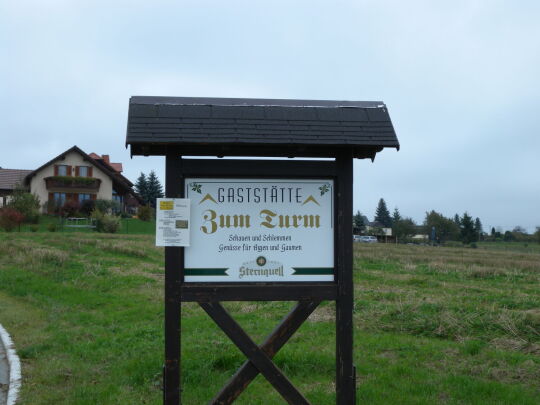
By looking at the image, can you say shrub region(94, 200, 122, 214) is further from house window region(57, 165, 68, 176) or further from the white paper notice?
the white paper notice

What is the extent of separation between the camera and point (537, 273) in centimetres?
1983

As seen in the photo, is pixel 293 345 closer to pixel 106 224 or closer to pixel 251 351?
pixel 251 351

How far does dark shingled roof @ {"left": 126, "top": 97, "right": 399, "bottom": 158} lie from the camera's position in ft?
14.7

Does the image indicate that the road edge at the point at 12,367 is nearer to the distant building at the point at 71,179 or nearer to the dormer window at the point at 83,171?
the distant building at the point at 71,179

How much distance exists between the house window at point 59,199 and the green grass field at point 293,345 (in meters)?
41.3

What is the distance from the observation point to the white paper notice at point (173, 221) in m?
4.53

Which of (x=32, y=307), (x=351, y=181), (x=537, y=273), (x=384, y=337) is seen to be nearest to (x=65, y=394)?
(x=351, y=181)

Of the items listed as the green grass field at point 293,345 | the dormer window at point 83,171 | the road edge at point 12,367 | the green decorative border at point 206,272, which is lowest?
the road edge at point 12,367

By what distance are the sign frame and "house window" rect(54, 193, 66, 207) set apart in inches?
2070

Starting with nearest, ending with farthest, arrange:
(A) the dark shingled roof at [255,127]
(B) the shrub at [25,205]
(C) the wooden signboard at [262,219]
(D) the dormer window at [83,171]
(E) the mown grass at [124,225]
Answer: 1. (A) the dark shingled roof at [255,127]
2. (C) the wooden signboard at [262,219]
3. (B) the shrub at [25,205]
4. (E) the mown grass at [124,225]
5. (D) the dormer window at [83,171]

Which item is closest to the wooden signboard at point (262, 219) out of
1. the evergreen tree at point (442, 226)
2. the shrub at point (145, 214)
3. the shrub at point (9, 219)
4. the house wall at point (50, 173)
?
the shrub at point (9, 219)

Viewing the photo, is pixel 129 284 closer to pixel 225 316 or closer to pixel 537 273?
pixel 225 316

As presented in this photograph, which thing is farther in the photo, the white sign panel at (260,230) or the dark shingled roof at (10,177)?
the dark shingled roof at (10,177)

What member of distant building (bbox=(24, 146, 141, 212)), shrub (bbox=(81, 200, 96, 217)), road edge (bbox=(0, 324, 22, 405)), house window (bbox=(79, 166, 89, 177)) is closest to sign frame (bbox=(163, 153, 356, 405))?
road edge (bbox=(0, 324, 22, 405))
